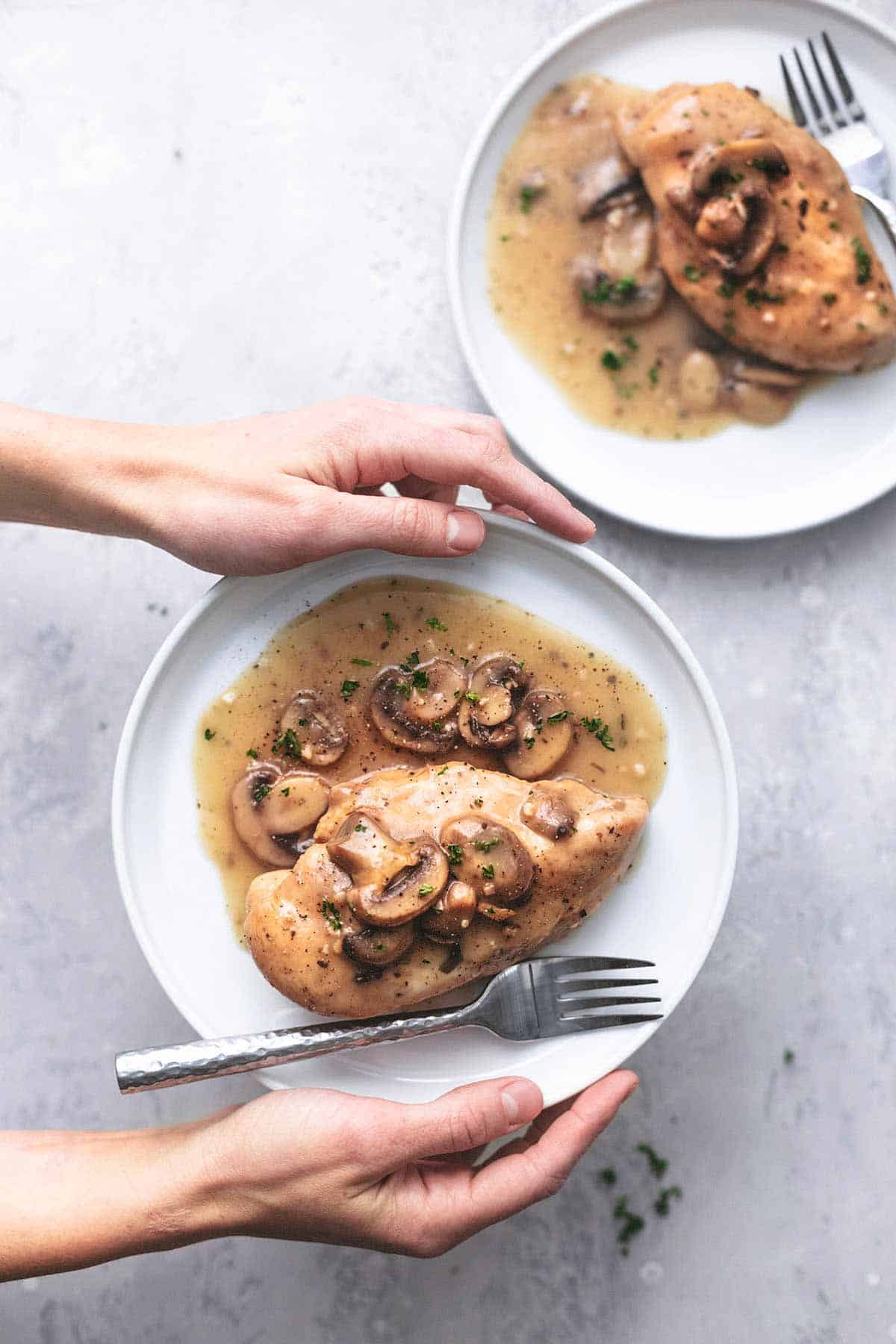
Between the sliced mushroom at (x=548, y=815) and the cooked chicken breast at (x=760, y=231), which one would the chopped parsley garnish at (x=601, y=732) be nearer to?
the sliced mushroom at (x=548, y=815)

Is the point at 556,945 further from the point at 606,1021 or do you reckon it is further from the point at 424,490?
the point at 424,490

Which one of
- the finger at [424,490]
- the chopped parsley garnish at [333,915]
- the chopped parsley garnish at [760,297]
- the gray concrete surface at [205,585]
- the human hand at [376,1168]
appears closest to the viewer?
the human hand at [376,1168]

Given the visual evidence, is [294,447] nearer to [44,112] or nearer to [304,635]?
[304,635]

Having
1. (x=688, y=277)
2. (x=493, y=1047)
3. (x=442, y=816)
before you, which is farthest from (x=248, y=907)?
(x=688, y=277)

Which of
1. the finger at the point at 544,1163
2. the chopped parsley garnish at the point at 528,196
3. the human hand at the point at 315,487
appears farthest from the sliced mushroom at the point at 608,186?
the finger at the point at 544,1163

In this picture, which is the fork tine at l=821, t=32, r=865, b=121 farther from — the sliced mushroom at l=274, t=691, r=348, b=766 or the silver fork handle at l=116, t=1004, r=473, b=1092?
the silver fork handle at l=116, t=1004, r=473, b=1092

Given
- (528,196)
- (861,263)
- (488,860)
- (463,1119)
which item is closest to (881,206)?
(861,263)
